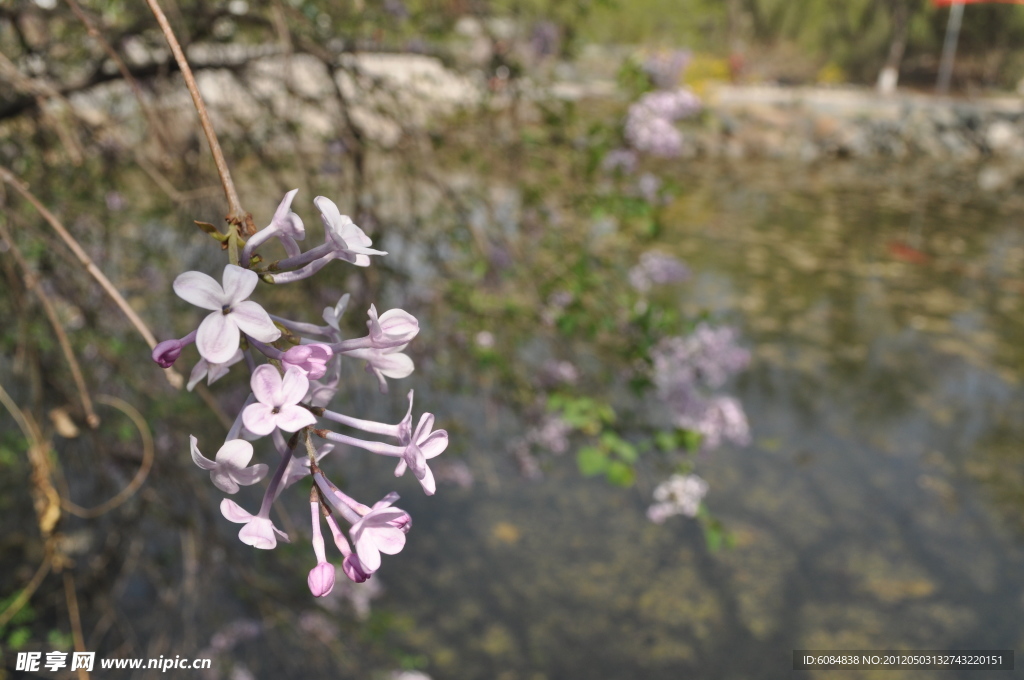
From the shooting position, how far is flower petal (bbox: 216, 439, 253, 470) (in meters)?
0.56

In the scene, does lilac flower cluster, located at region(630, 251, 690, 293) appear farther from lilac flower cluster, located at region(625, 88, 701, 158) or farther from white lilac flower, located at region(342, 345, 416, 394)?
white lilac flower, located at region(342, 345, 416, 394)

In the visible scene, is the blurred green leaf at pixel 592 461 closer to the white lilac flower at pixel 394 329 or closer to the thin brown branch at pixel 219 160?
the white lilac flower at pixel 394 329

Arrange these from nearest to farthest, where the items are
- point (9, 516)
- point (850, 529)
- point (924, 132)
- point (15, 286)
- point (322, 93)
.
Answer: point (15, 286) → point (322, 93) → point (9, 516) → point (850, 529) → point (924, 132)

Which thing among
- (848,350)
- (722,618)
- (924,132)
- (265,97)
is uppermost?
(265,97)

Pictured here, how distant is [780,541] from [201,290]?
4.75m

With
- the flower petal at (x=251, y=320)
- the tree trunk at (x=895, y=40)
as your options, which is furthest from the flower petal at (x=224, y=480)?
the tree trunk at (x=895, y=40)

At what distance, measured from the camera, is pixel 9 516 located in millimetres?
3604

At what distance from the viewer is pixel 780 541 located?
4734 millimetres

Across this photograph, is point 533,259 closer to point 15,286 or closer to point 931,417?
point 15,286

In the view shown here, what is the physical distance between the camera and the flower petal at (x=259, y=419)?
0.53 meters

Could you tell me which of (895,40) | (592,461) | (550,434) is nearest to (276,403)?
(592,461)

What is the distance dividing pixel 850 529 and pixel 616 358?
9.49 feet

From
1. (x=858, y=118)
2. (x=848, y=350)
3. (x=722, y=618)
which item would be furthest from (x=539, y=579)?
(x=858, y=118)

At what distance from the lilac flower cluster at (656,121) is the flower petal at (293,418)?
2435mm
